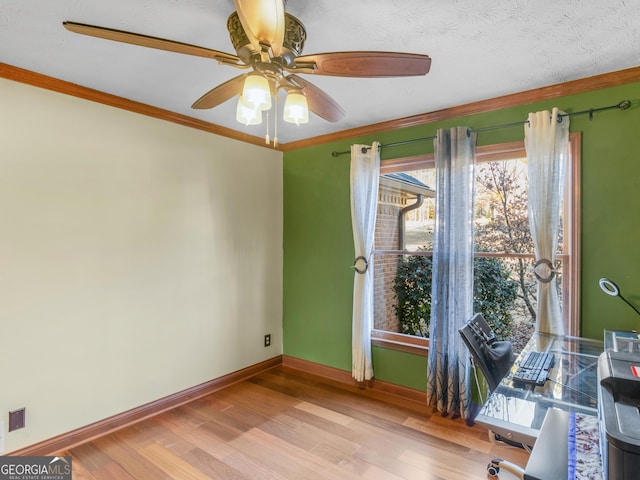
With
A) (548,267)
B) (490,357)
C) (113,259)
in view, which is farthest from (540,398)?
(113,259)

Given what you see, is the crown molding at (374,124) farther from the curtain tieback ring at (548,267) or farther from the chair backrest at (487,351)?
the chair backrest at (487,351)

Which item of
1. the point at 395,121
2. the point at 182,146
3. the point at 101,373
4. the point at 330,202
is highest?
the point at 395,121

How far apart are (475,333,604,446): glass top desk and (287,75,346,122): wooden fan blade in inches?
62.1

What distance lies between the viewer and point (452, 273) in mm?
2727

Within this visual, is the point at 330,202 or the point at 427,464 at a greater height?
the point at 330,202

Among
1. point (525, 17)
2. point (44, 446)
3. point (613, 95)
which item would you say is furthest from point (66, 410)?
point (613, 95)

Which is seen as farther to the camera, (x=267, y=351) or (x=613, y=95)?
(x=267, y=351)

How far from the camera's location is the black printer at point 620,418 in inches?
30.1

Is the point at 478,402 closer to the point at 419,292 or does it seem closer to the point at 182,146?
the point at 419,292

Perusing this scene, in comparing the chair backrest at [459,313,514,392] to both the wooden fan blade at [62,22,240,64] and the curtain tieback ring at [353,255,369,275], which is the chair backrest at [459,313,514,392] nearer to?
the curtain tieback ring at [353,255,369,275]

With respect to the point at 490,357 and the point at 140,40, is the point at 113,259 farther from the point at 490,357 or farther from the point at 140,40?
the point at 490,357

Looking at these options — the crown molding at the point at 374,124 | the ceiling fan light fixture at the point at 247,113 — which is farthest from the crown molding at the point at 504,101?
the ceiling fan light fixture at the point at 247,113

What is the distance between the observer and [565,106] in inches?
93.6

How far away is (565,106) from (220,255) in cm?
293
